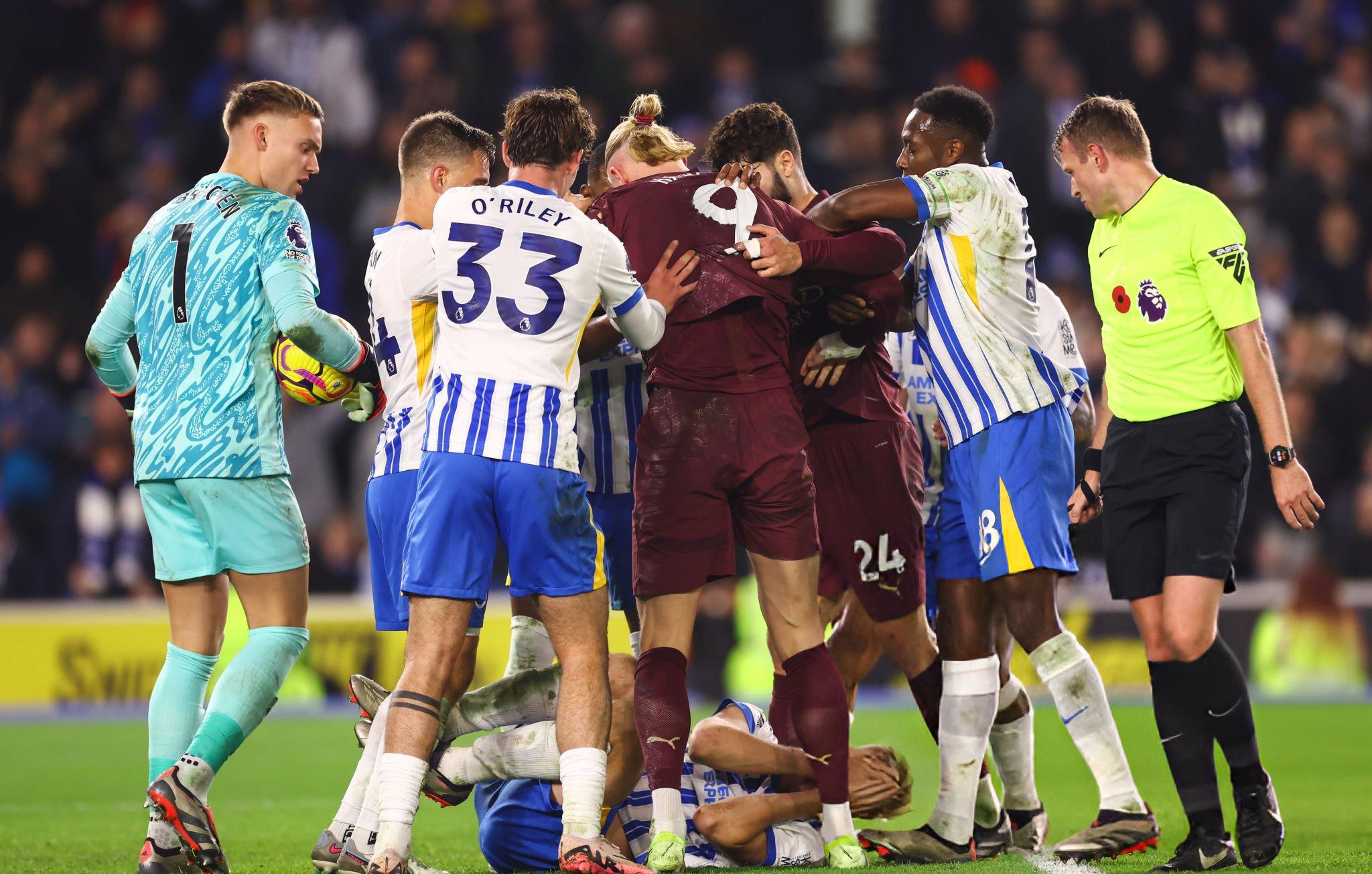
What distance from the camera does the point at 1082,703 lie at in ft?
18.2

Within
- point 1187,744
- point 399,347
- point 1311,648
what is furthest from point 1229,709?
point 1311,648

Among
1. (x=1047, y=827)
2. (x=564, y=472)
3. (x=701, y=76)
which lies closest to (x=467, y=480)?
(x=564, y=472)

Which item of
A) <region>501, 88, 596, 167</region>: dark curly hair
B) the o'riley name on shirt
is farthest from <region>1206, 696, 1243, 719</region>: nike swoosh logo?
<region>501, 88, 596, 167</region>: dark curly hair

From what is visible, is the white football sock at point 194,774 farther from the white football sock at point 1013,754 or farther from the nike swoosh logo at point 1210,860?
the nike swoosh logo at point 1210,860

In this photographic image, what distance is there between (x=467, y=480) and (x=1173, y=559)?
2291 mm

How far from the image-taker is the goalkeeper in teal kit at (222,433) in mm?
5363

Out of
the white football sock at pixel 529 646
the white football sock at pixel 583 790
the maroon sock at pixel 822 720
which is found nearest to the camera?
the white football sock at pixel 583 790

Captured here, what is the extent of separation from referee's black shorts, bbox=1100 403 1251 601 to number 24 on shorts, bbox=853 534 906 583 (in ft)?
2.62

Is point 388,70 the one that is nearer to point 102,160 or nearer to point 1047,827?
point 102,160

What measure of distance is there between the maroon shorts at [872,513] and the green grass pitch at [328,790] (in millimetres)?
1039

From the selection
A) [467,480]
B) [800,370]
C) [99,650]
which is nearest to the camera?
[467,480]

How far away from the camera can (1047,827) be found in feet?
19.9

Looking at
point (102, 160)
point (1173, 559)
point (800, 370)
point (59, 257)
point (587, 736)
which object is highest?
point (102, 160)

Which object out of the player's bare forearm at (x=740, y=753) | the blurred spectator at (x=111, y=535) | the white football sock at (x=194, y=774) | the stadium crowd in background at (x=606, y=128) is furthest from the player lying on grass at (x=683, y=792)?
the blurred spectator at (x=111, y=535)
